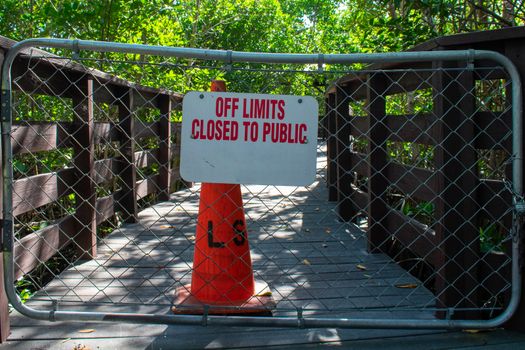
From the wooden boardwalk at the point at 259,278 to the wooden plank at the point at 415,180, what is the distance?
59cm

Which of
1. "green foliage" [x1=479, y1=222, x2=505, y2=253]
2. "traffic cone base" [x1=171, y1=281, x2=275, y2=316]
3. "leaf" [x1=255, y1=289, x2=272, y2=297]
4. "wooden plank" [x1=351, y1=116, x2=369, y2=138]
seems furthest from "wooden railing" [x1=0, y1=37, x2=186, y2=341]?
"green foliage" [x1=479, y1=222, x2=505, y2=253]

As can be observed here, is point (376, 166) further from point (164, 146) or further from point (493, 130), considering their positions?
point (164, 146)

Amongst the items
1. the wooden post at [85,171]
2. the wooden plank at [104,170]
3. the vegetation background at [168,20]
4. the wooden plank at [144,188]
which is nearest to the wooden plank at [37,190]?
the wooden post at [85,171]

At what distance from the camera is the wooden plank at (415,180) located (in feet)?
11.9

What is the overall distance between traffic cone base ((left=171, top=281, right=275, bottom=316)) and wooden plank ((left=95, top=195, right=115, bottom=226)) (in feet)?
6.20

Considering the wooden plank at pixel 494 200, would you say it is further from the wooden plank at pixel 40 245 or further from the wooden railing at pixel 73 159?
the wooden plank at pixel 40 245

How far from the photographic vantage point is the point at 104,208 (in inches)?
210

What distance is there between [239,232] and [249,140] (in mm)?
835

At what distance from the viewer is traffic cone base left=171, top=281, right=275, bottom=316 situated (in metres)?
3.06

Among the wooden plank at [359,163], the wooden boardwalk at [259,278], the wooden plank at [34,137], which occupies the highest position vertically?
the wooden plank at [34,137]

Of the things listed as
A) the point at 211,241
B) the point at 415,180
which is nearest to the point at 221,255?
the point at 211,241

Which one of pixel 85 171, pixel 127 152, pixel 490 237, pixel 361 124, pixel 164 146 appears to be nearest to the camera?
pixel 490 237

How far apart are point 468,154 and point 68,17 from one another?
590cm

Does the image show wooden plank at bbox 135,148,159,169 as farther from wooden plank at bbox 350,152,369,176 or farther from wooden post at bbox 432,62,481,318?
wooden post at bbox 432,62,481,318
